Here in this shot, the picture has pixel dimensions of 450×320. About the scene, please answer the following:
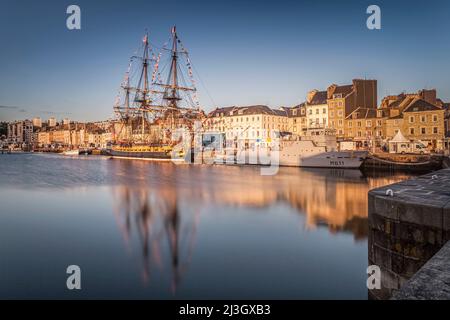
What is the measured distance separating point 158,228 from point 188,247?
167 inches

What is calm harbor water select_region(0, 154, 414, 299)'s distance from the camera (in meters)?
10.6

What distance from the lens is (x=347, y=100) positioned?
8119cm

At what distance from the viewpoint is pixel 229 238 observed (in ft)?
54.1

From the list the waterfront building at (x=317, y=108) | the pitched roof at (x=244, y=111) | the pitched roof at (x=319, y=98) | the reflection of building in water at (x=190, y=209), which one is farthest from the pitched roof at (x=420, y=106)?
the pitched roof at (x=244, y=111)

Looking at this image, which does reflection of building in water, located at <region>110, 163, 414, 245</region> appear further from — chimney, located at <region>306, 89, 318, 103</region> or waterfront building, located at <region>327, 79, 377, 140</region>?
chimney, located at <region>306, 89, 318, 103</region>

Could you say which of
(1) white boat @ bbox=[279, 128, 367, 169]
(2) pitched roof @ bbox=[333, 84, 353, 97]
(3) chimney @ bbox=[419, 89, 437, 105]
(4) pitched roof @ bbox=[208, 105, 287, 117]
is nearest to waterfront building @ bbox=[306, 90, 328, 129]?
(2) pitched roof @ bbox=[333, 84, 353, 97]

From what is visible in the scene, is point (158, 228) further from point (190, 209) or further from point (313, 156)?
point (313, 156)

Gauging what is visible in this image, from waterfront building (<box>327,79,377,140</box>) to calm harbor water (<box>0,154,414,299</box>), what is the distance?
185ft

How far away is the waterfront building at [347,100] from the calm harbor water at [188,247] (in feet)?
185

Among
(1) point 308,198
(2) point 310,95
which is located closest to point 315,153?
(1) point 308,198

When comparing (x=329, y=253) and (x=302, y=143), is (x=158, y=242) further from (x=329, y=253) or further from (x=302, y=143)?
(x=302, y=143)

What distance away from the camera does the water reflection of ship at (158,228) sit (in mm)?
12998

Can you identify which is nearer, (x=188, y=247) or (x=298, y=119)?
(x=188, y=247)
